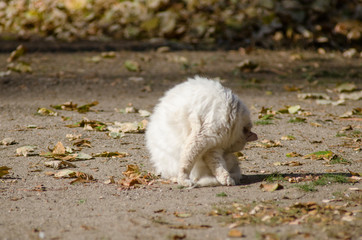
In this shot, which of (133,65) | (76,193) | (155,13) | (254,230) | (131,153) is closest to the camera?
(254,230)

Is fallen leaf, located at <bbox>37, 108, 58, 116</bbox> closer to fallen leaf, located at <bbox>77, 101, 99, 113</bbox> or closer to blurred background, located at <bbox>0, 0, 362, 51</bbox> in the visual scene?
fallen leaf, located at <bbox>77, 101, 99, 113</bbox>

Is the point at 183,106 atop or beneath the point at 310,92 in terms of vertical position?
atop

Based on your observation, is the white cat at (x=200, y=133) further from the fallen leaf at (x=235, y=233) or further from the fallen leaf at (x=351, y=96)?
the fallen leaf at (x=351, y=96)

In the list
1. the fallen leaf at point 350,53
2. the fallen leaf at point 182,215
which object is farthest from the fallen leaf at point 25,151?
the fallen leaf at point 350,53

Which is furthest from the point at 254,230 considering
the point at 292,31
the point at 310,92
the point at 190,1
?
the point at 190,1

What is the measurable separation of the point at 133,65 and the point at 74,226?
27.5 feet

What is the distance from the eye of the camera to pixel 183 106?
4734mm

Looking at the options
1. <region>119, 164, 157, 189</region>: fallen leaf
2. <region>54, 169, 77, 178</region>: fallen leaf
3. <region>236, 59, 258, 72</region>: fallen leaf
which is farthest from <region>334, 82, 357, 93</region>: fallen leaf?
<region>54, 169, 77, 178</region>: fallen leaf

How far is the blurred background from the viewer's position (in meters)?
14.6

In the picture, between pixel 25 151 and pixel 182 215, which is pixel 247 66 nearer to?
pixel 25 151

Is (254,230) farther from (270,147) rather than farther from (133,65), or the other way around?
(133,65)

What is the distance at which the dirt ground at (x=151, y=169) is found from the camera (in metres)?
3.67

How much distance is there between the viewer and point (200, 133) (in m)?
4.64

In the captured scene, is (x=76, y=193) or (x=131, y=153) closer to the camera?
(x=76, y=193)
